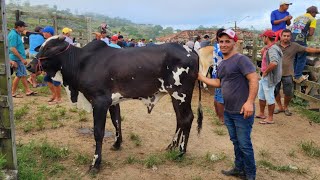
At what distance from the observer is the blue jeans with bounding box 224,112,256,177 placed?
397 cm

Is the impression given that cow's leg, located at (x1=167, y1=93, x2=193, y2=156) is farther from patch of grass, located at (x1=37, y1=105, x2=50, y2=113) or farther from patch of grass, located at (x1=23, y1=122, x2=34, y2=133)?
patch of grass, located at (x1=37, y1=105, x2=50, y2=113)

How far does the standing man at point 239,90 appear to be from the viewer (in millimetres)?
3760

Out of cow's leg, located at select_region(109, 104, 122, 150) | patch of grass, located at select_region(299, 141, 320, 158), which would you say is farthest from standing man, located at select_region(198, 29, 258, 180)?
cow's leg, located at select_region(109, 104, 122, 150)

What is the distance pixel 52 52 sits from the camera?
489 centimetres

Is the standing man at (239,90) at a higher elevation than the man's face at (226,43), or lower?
lower

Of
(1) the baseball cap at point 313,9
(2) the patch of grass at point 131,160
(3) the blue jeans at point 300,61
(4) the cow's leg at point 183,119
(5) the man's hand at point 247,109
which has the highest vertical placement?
(1) the baseball cap at point 313,9

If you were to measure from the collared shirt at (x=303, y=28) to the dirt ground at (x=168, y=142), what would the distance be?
6.32 ft

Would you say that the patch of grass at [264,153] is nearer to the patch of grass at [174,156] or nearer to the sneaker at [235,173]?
the sneaker at [235,173]

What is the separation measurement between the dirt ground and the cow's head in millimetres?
1423

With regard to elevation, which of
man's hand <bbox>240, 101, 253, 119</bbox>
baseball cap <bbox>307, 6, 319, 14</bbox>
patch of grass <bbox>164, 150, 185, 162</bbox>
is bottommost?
patch of grass <bbox>164, 150, 185, 162</bbox>

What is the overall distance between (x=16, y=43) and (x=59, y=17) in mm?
5503


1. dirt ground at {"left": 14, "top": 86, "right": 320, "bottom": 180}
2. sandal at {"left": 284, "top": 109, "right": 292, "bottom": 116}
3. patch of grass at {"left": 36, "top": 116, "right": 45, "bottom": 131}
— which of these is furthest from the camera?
sandal at {"left": 284, "top": 109, "right": 292, "bottom": 116}

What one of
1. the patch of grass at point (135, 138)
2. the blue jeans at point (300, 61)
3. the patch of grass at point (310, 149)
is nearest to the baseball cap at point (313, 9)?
the blue jeans at point (300, 61)

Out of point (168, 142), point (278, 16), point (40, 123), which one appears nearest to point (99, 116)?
point (168, 142)
